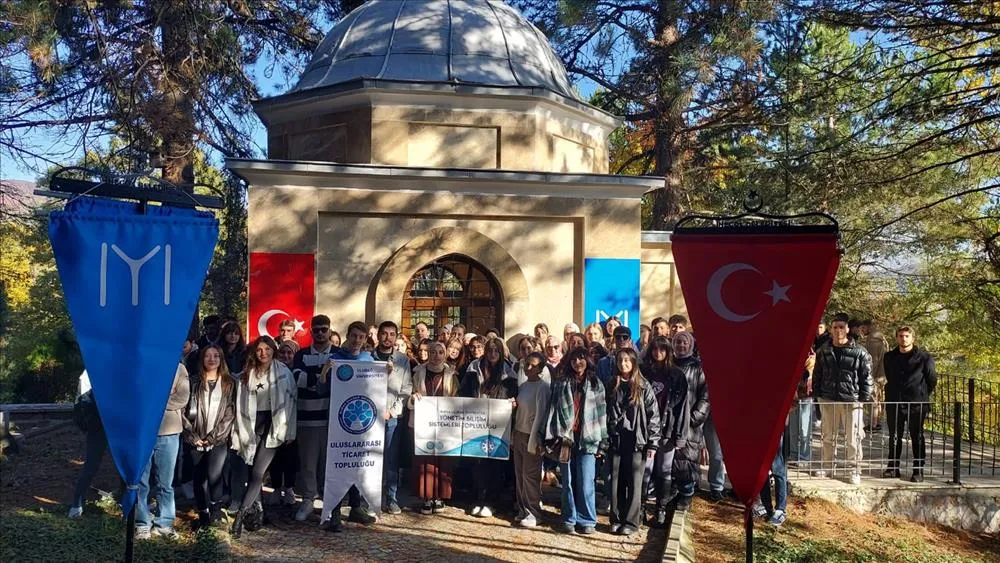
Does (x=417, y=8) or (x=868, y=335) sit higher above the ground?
(x=417, y=8)

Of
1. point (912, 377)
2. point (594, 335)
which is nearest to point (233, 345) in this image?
point (594, 335)

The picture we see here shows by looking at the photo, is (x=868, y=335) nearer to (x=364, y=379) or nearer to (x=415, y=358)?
(x=415, y=358)

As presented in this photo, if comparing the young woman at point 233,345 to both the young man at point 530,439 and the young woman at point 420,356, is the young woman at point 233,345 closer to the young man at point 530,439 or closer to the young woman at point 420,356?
the young woman at point 420,356

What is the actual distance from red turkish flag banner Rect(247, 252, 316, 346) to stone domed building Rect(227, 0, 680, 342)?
0.07ft

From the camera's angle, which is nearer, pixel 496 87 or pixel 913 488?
pixel 913 488

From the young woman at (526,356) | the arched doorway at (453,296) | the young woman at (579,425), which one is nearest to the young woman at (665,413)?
the young woman at (579,425)

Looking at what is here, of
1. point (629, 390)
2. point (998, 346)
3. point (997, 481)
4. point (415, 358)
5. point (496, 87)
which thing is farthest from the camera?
point (998, 346)

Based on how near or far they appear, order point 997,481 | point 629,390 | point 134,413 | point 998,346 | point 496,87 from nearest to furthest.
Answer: point 134,413 → point 629,390 → point 997,481 → point 496,87 → point 998,346

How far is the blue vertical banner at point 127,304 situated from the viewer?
4609 millimetres

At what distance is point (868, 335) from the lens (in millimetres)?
12930

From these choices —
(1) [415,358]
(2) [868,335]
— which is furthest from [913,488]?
(1) [415,358]

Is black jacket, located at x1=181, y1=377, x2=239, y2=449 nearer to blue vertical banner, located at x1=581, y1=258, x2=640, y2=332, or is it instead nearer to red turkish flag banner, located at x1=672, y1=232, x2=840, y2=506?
red turkish flag banner, located at x1=672, y1=232, x2=840, y2=506

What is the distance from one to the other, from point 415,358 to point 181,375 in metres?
2.94

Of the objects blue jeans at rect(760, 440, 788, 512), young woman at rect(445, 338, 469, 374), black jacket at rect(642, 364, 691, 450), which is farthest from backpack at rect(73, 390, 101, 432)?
blue jeans at rect(760, 440, 788, 512)
